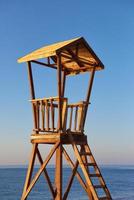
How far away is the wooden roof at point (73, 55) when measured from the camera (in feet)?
46.9

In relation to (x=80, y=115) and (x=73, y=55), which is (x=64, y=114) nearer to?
(x=80, y=115)

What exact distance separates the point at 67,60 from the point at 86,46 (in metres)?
1.28

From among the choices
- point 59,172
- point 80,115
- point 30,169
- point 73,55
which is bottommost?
point 30,169

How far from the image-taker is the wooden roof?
14.3 metres

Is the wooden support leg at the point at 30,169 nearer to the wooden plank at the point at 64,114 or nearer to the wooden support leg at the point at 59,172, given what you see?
the wooden support leg at the point at 59,172

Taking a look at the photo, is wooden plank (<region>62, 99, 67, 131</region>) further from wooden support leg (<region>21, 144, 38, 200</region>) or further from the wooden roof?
the wooden roof

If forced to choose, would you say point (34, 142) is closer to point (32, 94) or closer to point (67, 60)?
point (32, 94)

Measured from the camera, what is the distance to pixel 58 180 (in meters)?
13.8

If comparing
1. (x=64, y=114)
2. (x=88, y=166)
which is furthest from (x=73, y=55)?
(x=88, y=166)

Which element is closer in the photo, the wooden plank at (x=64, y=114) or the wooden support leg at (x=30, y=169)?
the wooden plank at (x=64, y=114)

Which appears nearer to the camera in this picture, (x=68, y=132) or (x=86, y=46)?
(x=68, y=132)

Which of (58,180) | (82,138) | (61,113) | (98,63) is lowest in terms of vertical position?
(58,180)

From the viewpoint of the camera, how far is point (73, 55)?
50.4 feet

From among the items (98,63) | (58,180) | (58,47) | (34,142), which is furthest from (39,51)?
(58,180)
